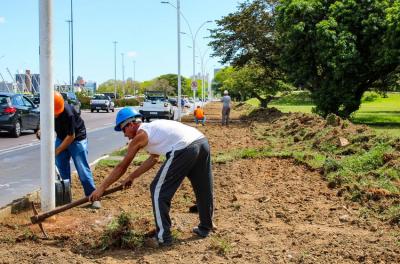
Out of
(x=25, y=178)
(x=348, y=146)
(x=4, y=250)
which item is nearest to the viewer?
(x=4, y=250)

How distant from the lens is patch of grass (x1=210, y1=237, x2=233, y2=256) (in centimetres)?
525

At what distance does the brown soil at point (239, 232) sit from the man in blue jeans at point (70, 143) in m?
0.42

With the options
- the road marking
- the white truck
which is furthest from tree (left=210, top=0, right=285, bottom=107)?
the road marking

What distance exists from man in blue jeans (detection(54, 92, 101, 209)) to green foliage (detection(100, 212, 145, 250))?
1663 mm

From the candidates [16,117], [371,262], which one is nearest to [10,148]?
[16,117]

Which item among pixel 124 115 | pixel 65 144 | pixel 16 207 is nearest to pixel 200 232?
pixel 124 115

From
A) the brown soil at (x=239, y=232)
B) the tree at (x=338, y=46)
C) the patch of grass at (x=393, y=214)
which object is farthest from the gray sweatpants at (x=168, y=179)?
the tree at (x=338, y=46)

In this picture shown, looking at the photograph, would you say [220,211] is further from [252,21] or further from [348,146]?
[252,21]

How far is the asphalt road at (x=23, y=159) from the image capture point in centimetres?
927

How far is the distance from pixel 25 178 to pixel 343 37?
16568 millimetres

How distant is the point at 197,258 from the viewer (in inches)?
201

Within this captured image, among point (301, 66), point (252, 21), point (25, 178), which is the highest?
point (252, 21)

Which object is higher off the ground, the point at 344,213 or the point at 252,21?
the point at 252,21

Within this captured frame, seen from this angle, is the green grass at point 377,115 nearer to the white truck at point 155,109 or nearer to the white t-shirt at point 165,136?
the white truck at point 155,109
